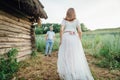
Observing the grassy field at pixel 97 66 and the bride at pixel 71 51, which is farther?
the grassy field at pixel 97 66

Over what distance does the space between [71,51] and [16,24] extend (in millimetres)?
3317

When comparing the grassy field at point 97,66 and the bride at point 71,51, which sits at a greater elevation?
the bride at point 71,51

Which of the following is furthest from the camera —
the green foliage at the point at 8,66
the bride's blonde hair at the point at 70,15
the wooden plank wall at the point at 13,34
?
the wooden plank wall at the point at 13,34

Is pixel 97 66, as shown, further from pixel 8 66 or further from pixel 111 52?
pixel 8 66

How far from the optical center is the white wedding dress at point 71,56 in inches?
212

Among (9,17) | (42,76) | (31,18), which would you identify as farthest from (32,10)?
(42,76)

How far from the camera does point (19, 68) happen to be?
724 cm

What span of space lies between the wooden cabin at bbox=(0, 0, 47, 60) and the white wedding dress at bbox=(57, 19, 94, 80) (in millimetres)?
1845

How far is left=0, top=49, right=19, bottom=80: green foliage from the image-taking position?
18.5 ft

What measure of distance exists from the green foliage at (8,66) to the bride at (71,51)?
1.44 metres

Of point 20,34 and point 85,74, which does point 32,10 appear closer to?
point 20,34

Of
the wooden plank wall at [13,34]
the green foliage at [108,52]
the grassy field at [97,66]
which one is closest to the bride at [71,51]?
the grassy field at [97,66]

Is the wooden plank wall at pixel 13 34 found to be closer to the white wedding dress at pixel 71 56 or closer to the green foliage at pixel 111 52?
the white wedding dress at pixel 71 56

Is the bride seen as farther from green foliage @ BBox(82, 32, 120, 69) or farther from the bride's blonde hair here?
green foliage @ BBox(82, 32, 120, 69)
